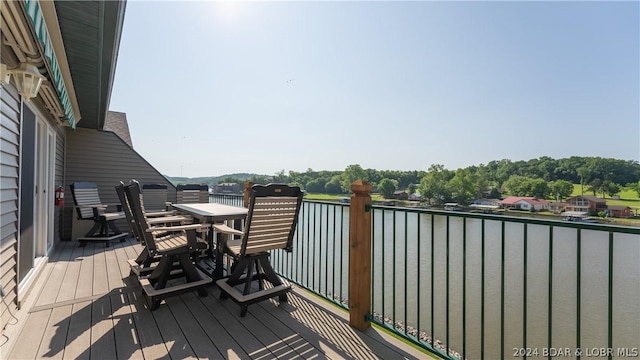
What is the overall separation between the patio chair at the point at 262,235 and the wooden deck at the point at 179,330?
142 mm

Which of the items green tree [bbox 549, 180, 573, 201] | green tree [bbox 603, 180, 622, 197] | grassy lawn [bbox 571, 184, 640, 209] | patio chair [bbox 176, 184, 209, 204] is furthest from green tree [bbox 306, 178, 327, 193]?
green tree [bbox 603, 180, 622, 197]

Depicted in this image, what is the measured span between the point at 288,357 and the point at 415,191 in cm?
2171

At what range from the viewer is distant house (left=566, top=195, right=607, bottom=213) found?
14023 millimetres

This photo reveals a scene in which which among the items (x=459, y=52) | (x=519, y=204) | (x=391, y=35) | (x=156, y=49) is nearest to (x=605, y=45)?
(x=519, y=204)

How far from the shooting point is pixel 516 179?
21547mm

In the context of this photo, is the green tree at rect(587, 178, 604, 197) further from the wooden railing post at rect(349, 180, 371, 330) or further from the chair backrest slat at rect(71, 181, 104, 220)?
the chair backrest slat at rect(71, 181, 104, 220)

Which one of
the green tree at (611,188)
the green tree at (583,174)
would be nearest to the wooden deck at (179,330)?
the green tree at (611,188)

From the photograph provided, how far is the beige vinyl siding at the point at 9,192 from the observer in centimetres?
206

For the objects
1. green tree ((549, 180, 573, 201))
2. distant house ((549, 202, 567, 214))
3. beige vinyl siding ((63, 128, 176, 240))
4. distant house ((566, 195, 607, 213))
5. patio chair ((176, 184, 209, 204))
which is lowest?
distant house ((549, 202, 567, 214))

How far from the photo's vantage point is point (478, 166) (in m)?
29.3

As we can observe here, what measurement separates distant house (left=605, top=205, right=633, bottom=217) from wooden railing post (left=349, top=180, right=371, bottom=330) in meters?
16.3

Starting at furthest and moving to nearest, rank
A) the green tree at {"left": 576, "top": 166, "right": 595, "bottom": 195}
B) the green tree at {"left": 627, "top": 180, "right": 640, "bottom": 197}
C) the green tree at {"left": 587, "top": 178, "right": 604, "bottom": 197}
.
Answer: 1. the green tree at {"left": 576, "top": 166, "right": 595, "bottom": 195}
2. the green tree at {"left": 587, "top": 178, "right": 604, "bottom": 197}
3. the green tree at {"left": 627, "top": 180, "right": 640, "bottom": 197}

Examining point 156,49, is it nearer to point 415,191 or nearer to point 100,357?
point 100,357

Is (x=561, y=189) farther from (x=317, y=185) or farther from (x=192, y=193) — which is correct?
(x=192, y=193)
